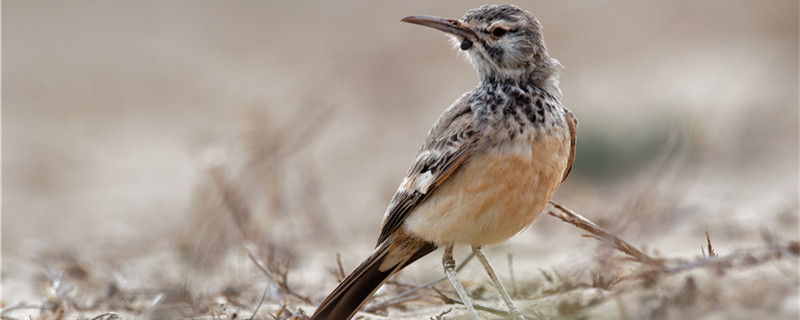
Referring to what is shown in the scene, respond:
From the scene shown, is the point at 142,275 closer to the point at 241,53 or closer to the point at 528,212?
the point at 528,212

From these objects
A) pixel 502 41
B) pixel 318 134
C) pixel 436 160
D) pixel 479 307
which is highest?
pixel 318 134

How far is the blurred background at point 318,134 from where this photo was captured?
21.7 feet

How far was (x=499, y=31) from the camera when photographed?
15.9ft

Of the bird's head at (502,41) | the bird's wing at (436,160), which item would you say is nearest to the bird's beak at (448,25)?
the bird's head at (502,41)

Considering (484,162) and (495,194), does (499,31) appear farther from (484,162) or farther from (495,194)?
(495,194)

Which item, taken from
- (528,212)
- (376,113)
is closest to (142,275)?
(528,212)

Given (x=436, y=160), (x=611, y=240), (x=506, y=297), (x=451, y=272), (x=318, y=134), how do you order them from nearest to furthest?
(x=611, y=240), (x=436, y=160), (x=506, y=297), (x=451, y=272), (x=318, y=134)

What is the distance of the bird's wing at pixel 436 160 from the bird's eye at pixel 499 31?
44cm

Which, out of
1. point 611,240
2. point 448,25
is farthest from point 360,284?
point 448,25

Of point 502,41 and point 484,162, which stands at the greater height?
point 502,41

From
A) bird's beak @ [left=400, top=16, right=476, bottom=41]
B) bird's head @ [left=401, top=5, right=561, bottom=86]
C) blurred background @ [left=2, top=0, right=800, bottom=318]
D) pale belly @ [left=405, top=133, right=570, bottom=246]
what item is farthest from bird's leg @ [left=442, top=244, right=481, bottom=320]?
bird's beak @ [left=400, top=16, right=476, bottom=41]

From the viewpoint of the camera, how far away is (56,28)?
63.9 feet

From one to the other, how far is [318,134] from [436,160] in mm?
5727

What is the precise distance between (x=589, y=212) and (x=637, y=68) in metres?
7.49
